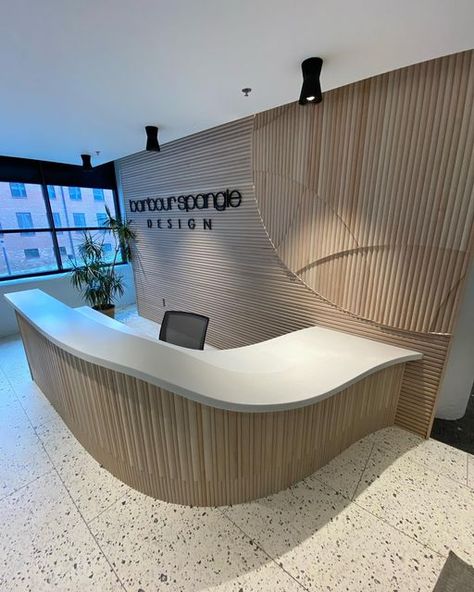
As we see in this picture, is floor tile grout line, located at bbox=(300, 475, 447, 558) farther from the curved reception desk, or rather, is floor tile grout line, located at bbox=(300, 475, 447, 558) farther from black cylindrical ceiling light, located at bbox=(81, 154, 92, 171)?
black cylindrical ceiling light, located at bbox=(81, 154, 92, 171)

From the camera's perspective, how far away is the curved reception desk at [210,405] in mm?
1338

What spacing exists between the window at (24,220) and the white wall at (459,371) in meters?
5.88

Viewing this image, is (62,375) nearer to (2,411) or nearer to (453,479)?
(2,411)

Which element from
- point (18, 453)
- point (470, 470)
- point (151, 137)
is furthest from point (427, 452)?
point (151, 137)

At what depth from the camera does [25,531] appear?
1528mm

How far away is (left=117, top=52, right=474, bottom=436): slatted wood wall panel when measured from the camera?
5.53 ft

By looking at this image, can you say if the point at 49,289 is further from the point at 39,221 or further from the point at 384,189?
the point at 384,189

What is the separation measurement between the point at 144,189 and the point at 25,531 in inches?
163

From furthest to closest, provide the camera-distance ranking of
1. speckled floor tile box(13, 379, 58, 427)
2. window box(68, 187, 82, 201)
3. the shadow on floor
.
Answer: window box(68, 187, 82, 201), speckled floor tile box(13, 379, 58, 427), the shadow on floor

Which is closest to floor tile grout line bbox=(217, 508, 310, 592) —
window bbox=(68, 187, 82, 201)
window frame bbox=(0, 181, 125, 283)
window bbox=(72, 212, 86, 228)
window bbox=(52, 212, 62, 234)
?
window frame bbox=(0, 181, 125, 283)

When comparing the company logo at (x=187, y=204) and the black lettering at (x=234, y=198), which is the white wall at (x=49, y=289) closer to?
the company logo at (x=187, y=204)

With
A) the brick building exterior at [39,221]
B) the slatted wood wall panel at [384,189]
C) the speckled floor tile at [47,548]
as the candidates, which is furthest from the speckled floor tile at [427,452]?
the brick building exterior at [39,221]

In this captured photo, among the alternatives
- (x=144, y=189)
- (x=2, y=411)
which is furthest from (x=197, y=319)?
(x=144, y=189)

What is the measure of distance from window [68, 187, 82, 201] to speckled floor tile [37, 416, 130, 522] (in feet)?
13.6
